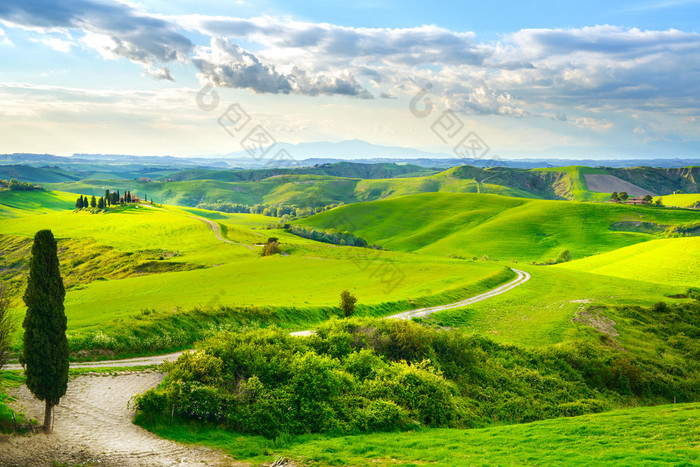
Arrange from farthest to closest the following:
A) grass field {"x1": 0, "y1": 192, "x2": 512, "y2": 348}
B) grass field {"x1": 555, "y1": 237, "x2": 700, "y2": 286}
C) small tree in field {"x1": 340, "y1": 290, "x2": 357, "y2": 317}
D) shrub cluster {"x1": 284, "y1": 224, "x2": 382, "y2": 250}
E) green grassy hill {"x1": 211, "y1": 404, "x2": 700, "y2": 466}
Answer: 1. shrub cluster {"x1": 284, "y1": 224, "x2": 382, "y2": 250}
2. grass field {"x1": 555, "y1": 237, "x2": 700, "y2": 286}
3. grass field {"x1": 0, "y1": 192, "x2": 512, "y2": 348}
4. small tree in field {"x1": 340, "y1": 290, "x2": 357, "y2": 317}
5. green grassy hill {"x1": 211, "y1": 404, "x2": 700, "y2": 466}

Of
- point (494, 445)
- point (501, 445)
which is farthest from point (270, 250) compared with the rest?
point (501, 445)

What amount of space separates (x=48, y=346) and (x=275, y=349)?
47.3ft

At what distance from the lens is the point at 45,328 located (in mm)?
22750

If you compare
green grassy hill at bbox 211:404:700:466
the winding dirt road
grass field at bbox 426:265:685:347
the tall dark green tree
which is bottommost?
grass field at bbox 426:265:685:347

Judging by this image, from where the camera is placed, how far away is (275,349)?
3228 cm

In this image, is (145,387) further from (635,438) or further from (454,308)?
(454,308)

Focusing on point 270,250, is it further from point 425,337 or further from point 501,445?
point 501,445

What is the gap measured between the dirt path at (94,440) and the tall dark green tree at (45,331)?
118 centimetres

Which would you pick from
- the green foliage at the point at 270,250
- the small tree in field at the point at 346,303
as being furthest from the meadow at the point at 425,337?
the small tree in field at the point at 346,303

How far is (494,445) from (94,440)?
838 inches

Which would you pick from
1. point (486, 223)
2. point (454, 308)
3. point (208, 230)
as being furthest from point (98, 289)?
point (486, 223)

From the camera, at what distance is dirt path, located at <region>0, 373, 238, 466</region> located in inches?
776

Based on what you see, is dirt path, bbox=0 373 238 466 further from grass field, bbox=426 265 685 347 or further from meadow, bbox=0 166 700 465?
grass field, bbox=426 265 685 347

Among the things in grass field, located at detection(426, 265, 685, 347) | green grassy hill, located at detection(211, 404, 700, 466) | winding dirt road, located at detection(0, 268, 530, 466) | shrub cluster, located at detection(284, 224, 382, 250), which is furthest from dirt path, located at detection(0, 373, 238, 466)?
shrub cluster, located at detection(284, 224, 382, 250)
